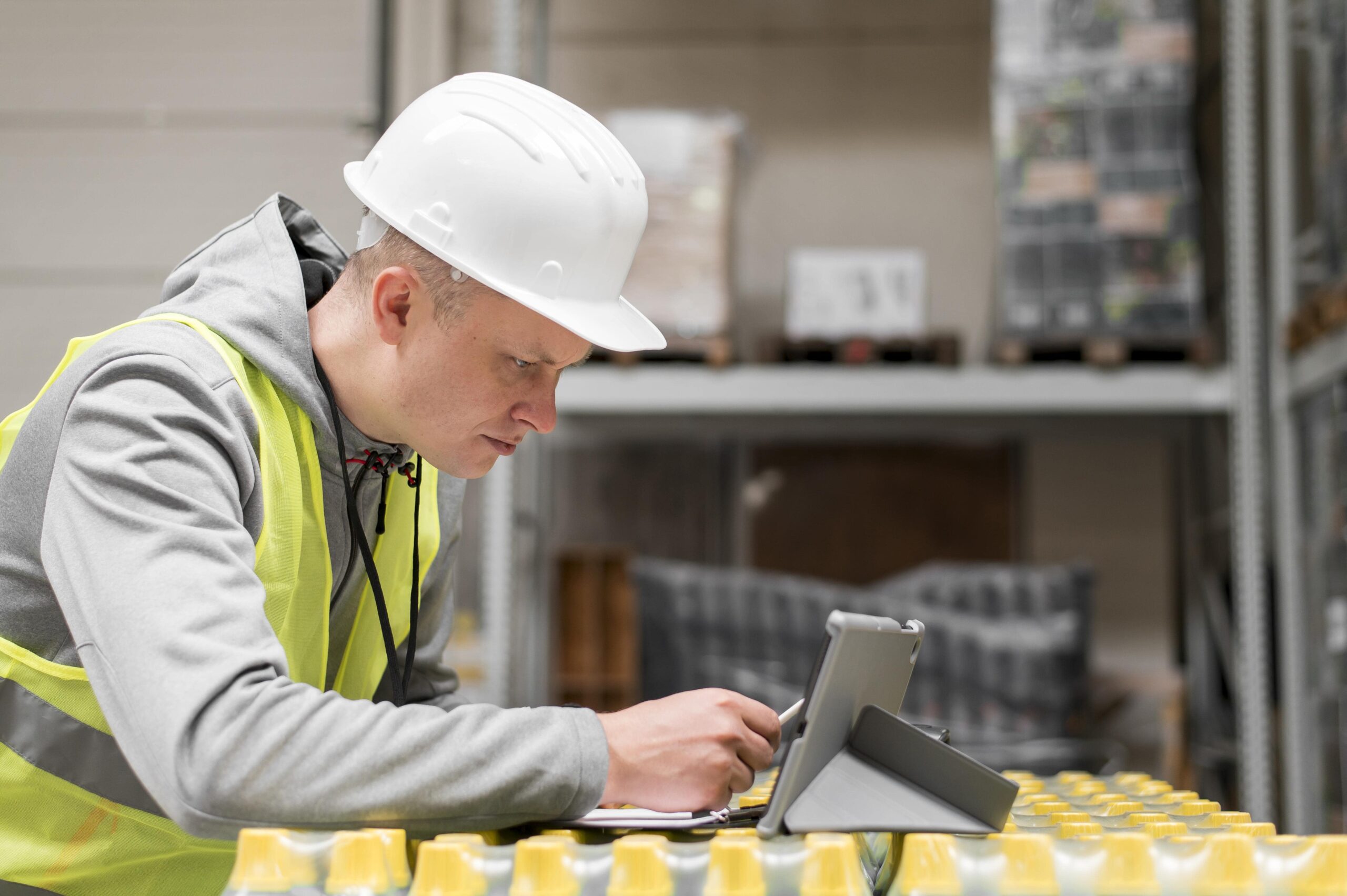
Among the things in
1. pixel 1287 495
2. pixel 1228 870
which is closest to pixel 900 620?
pixel 1287 495

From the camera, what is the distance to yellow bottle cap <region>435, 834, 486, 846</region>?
109 cm

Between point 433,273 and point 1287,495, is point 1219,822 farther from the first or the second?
point 1287,495

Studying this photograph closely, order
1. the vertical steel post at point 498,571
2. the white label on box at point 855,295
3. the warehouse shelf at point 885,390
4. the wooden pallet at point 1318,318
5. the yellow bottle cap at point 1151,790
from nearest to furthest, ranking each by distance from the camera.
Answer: the yellow bottle cap at point 1151,790 < the wooden pallet at point 1318,318 < the vertical steel post at point 498,571 < the warehouse shelf at point 885,390 < the white label on box at point 855,295

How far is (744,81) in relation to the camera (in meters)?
9.05

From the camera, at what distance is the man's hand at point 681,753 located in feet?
4.38

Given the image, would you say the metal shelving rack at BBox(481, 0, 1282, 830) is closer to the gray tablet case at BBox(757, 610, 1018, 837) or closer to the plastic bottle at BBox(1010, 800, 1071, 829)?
the plastic bottle at BBox(1010, 800, 1071, 829)

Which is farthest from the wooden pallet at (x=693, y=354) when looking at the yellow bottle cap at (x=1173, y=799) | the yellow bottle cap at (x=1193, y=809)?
the yellow bottle cap at (x=1193, y=809)

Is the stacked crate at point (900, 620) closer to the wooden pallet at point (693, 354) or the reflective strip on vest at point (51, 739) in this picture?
the wooden pallet at point (693, 354)

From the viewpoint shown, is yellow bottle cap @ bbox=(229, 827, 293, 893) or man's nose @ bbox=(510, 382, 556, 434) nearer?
yellow bottle cap @ bbox=(229, 827, 293, 893)

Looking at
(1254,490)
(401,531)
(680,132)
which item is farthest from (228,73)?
(401,531)

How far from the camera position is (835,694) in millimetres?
1208

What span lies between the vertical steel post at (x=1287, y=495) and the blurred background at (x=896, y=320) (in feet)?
0.09

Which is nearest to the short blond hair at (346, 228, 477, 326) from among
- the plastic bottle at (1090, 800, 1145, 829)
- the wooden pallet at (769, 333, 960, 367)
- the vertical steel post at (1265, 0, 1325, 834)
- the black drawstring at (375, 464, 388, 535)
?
the black drawstring at (375, 464, 388, 535)

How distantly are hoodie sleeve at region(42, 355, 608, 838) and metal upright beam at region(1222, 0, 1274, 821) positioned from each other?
536 cm
